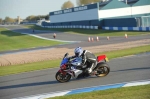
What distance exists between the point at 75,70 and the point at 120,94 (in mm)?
3853

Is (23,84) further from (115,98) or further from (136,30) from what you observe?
(136,30)

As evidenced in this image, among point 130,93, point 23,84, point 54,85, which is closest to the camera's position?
point 130,93

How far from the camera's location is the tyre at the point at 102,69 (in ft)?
39.9

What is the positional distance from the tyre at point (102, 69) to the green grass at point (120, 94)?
296 centimetres

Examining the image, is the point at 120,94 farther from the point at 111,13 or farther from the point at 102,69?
the point at 111,13

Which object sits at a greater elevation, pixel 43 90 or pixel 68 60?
pixel 68 60

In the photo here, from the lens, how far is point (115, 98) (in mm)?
8086

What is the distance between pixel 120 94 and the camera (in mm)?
8461

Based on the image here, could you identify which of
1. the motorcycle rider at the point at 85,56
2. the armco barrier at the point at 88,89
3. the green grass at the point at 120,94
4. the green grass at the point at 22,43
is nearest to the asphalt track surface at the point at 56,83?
the armco barrier at the point at 88,89

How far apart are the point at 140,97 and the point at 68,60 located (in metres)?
4.90

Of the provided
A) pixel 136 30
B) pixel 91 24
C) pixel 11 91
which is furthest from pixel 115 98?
pixel 91 24

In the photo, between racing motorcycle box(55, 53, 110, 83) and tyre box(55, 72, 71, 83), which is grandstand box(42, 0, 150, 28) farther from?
tyre box(55, 72, 71, 83)

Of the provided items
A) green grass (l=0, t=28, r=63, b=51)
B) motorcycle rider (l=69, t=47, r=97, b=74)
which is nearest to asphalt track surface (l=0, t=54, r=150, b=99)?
motorcycle rider (l=69, t=47, r=97, b=74)

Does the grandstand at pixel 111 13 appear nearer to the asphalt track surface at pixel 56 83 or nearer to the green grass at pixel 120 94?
the asphalt track surface at pixel 56 83
